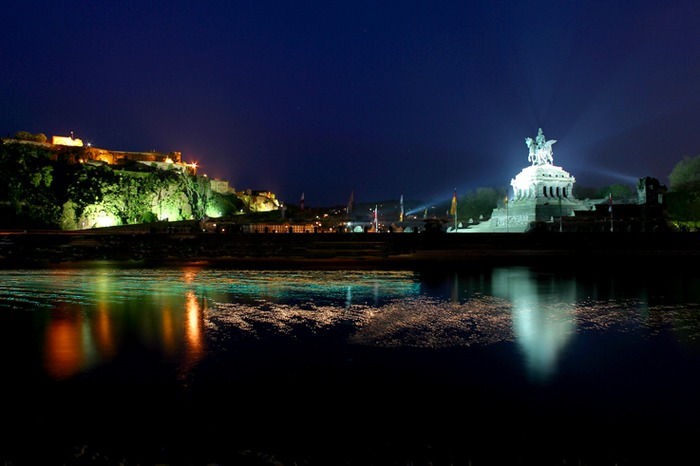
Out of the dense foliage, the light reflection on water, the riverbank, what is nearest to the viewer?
the light reflection on water

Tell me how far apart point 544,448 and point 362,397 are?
2.09 metres

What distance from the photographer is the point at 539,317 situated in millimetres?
10922

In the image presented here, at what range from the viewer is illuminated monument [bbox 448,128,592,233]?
50.9m

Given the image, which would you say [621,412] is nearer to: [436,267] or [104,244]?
[436,267]

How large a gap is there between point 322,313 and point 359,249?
66.6 feet

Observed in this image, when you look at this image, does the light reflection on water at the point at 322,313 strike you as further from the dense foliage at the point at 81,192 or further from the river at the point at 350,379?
the dense foliage at the point at 81,192

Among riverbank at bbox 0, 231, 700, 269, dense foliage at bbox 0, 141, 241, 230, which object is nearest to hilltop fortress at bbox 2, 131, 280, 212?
dense foliage at bbox 0, 141, 241, 230

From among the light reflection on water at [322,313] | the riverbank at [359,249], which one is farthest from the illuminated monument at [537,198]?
the light reflection on water at [322,313]

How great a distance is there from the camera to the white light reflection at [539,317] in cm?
765

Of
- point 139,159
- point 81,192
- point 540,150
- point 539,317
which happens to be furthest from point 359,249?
point 139,159

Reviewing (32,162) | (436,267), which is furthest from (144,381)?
(32,162)

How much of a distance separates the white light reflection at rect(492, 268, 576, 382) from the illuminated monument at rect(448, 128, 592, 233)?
3227cm

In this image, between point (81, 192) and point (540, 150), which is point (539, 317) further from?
point (81, 192)

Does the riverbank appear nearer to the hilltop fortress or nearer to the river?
the river
